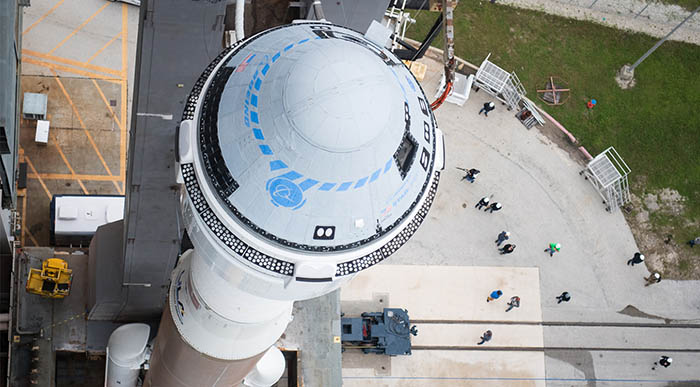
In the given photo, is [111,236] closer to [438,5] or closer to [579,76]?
[438,5]

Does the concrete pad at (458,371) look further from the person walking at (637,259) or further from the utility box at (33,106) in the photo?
the utility box at (33,106)

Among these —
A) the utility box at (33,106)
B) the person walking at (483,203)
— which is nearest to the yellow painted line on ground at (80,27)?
the utility box at (33,106)

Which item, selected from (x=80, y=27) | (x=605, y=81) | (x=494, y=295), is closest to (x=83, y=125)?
(x=80, y=27)

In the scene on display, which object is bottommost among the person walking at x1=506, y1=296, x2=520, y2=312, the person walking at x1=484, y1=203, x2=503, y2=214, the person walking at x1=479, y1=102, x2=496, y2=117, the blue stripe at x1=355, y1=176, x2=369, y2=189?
the person walking at x1=506, y1=296, x2=520, y2=312

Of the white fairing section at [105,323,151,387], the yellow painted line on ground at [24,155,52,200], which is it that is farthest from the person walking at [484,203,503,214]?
the yellow painted line on ground at [24,155,52,200]

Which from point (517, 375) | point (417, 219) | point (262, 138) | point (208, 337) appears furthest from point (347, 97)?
point (517, 375)

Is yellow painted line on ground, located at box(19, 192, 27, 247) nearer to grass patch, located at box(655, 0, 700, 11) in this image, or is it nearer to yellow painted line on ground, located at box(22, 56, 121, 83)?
yellow painted line on ground, located at box(22, 56, 121, 83)
